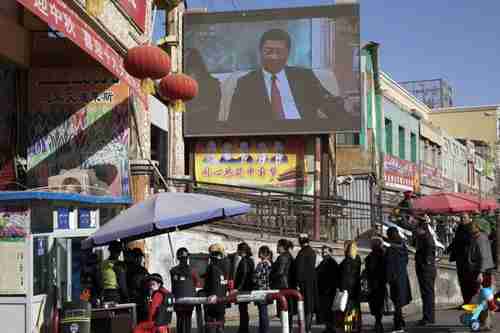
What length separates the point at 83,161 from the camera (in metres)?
16.0

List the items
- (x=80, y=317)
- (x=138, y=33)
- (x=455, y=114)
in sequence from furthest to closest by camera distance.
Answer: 1. (x=455, y=114)
2. (x=138, y=33)
3. (x=80, y=317)

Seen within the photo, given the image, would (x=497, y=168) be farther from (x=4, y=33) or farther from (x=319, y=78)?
(x=4, y=33)

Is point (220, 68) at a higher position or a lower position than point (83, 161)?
higher

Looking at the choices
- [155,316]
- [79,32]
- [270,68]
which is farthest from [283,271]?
[270,68]

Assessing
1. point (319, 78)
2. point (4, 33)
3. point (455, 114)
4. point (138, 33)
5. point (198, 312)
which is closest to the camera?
point (198, 312)

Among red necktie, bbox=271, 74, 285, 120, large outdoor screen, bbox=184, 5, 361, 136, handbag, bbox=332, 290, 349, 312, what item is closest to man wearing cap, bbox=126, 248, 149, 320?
handbag, bbox=332, 290, 349, 312

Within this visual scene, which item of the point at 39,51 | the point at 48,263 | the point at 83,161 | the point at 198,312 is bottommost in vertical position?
the point at 198,312

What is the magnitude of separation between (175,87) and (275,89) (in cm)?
1066

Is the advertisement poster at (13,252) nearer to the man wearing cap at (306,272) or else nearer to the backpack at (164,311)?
the backpack at (164,311)

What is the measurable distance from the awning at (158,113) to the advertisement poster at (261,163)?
2804 mm

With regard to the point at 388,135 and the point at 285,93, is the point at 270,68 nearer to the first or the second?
the point at 285,93

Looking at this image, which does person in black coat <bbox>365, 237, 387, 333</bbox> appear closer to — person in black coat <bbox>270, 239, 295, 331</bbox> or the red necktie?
person in black coat <bbox>270, 239, 295, 331</bbox>

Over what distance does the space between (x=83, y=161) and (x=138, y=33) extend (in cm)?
314

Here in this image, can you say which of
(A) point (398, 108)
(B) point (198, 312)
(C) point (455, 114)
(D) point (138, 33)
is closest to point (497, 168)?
(C) point (455, 114)
